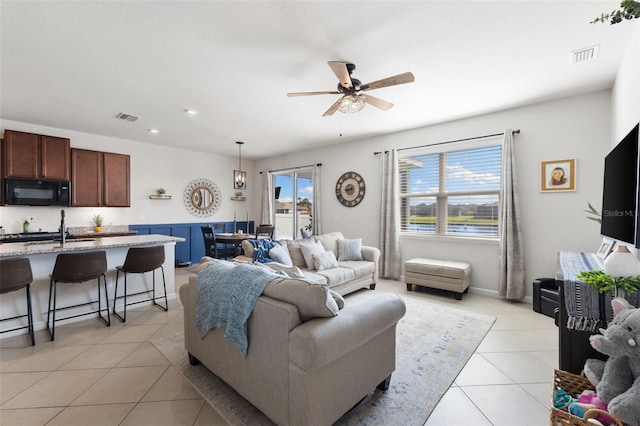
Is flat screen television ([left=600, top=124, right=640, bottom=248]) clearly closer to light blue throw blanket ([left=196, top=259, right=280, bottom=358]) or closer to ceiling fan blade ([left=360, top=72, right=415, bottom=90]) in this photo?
ceiling fan blade ([left=360, top=72, right=415, bottom=90])

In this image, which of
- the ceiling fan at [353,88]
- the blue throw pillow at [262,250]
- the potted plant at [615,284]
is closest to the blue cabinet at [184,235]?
the blue throw pillow at [262,250]

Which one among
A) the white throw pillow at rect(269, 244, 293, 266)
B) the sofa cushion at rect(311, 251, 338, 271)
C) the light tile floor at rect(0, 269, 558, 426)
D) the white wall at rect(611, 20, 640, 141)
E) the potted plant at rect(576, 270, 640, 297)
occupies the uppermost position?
the white wall at rect(611, 20, 640, 141)

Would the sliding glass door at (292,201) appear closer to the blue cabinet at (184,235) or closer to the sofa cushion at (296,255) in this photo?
the blue cabinet at (184,235)

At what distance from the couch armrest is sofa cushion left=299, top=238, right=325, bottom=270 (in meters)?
2.07

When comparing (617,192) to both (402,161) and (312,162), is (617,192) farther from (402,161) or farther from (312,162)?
(312,162)

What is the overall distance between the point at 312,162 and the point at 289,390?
5480mm

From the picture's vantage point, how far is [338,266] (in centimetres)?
405

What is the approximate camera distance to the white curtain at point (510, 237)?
378cm

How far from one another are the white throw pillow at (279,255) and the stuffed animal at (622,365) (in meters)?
2.91

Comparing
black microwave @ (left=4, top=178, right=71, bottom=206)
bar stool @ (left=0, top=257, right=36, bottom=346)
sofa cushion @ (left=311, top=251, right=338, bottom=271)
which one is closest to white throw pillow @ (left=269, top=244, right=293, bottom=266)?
sofa cushion @ (left=311, top=251, right=338, bottom=271)

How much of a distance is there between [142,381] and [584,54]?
4680 mm

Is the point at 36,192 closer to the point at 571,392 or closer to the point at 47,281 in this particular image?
the point at 47,281

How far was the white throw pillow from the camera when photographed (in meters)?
3.57

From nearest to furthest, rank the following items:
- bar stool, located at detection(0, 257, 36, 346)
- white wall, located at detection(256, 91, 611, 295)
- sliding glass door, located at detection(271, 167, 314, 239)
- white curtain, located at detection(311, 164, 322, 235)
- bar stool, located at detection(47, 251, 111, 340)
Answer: bar stool, located at detection(0, 257, 36, 346) → bar stool, located at detection(47, 251, 111, 340) → white wall, located at detection(256, 91, 611, 295) → white curtain, located at detection(311, 164, 322, 235) → sliding glass door, located at detection(271, 167, 314, 239)
